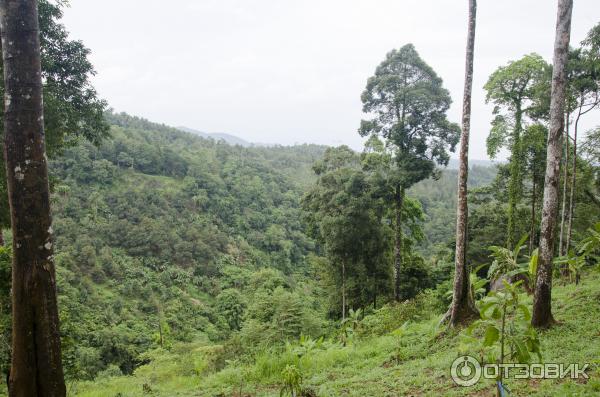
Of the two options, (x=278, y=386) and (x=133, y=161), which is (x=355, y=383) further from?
(x=133, y=161)

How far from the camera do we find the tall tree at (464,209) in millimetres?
7895

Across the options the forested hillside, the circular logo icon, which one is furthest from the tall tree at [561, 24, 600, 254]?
the circular logo icon

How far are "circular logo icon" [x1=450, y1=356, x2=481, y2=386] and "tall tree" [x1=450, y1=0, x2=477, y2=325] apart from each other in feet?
10.5

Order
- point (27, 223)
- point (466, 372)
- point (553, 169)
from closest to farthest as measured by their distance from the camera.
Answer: point (27, 223)
point (466, 372)
point (553, 169)

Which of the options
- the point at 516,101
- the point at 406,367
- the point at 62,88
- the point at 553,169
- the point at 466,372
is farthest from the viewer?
the point at 516,101

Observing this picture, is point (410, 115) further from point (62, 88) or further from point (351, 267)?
point (62, 88)

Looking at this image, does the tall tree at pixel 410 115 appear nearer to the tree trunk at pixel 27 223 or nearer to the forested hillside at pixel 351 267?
the forested hillside at pixel 351 267

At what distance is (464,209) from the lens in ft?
26.7

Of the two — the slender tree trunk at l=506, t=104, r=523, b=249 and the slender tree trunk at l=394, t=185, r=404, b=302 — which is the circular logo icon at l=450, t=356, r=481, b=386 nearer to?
the slender tree trunk at l=394, t=185, r=404, b=302

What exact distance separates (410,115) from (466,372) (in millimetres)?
12977

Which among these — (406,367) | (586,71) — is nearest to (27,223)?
(406,367)

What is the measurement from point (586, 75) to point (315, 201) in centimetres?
1116

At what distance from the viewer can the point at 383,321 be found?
34.3 ft

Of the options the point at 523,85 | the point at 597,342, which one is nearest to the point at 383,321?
the point at 597,342
